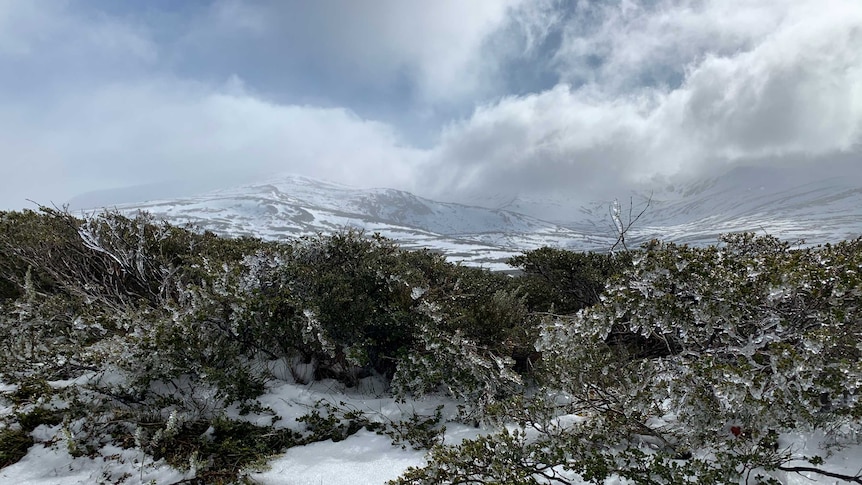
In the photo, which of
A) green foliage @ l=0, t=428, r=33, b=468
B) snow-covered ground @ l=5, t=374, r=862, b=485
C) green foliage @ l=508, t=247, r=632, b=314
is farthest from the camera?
green foliage @ l=508, t=247, r=632, b=314

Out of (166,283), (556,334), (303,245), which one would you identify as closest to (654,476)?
(556,334)

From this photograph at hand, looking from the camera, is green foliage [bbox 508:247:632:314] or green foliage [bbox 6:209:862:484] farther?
green foliage [bbox 508:247:632:314]

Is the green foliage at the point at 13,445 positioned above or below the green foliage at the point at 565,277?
below

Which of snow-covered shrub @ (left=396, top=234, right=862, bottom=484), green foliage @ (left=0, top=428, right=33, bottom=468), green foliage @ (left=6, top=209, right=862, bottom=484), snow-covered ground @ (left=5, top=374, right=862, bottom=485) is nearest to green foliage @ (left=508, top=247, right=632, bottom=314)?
green foliage @ (left=6, top=209, right=862, bottom=484)

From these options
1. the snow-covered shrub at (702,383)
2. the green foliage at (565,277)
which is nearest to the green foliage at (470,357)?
the snow-covered shrub at (702,383)

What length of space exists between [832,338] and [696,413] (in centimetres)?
124

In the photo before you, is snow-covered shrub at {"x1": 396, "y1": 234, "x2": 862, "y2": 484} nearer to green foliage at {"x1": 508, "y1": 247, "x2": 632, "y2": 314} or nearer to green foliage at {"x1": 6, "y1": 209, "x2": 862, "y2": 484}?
green foliage at {"x1": 6, "y1": 209, "x2": 862, "y2": 484}

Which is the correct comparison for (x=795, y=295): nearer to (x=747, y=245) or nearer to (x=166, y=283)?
(x=747, y=245)

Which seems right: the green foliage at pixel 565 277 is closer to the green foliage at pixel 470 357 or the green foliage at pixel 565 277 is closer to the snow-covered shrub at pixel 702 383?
the green foliage at pixel 470 357

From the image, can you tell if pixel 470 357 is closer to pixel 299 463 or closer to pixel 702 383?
pixel 299 463

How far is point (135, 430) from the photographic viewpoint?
493cm

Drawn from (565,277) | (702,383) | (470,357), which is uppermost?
(565,277)

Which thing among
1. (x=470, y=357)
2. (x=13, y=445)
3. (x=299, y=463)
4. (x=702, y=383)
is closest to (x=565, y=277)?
(x=470, y=357)

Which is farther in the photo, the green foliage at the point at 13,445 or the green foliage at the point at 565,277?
the green foliage at the point at 565,277
